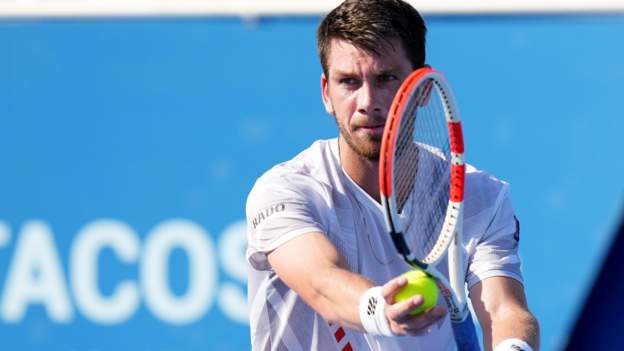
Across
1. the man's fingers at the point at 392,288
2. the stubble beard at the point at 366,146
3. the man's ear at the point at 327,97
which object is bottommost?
the man's fingers at the point at 392,288

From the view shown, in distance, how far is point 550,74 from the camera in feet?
19.2

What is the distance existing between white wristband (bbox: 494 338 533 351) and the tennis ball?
0.60 meters

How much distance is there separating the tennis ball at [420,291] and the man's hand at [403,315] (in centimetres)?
1

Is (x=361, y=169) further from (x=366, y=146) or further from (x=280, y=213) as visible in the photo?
(x=280, y=213)

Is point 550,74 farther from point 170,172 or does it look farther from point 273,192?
point 273,192

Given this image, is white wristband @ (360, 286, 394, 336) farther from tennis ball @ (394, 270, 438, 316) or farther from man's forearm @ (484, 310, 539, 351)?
man's forearm @ (484, 310, 539, 351)

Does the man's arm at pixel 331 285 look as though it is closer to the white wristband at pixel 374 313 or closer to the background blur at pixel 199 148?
the white wristband at pixel 374 313

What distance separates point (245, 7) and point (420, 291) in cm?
334

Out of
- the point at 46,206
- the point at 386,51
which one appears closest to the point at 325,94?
the point at 386,51

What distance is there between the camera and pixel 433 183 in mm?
4105

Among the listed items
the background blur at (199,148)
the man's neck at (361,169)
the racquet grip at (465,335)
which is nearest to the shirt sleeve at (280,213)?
the man's neck at (361,169)

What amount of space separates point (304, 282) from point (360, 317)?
30 centimetres

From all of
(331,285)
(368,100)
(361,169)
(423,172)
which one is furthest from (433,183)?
(331,285)

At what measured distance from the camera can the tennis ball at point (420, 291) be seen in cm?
317
